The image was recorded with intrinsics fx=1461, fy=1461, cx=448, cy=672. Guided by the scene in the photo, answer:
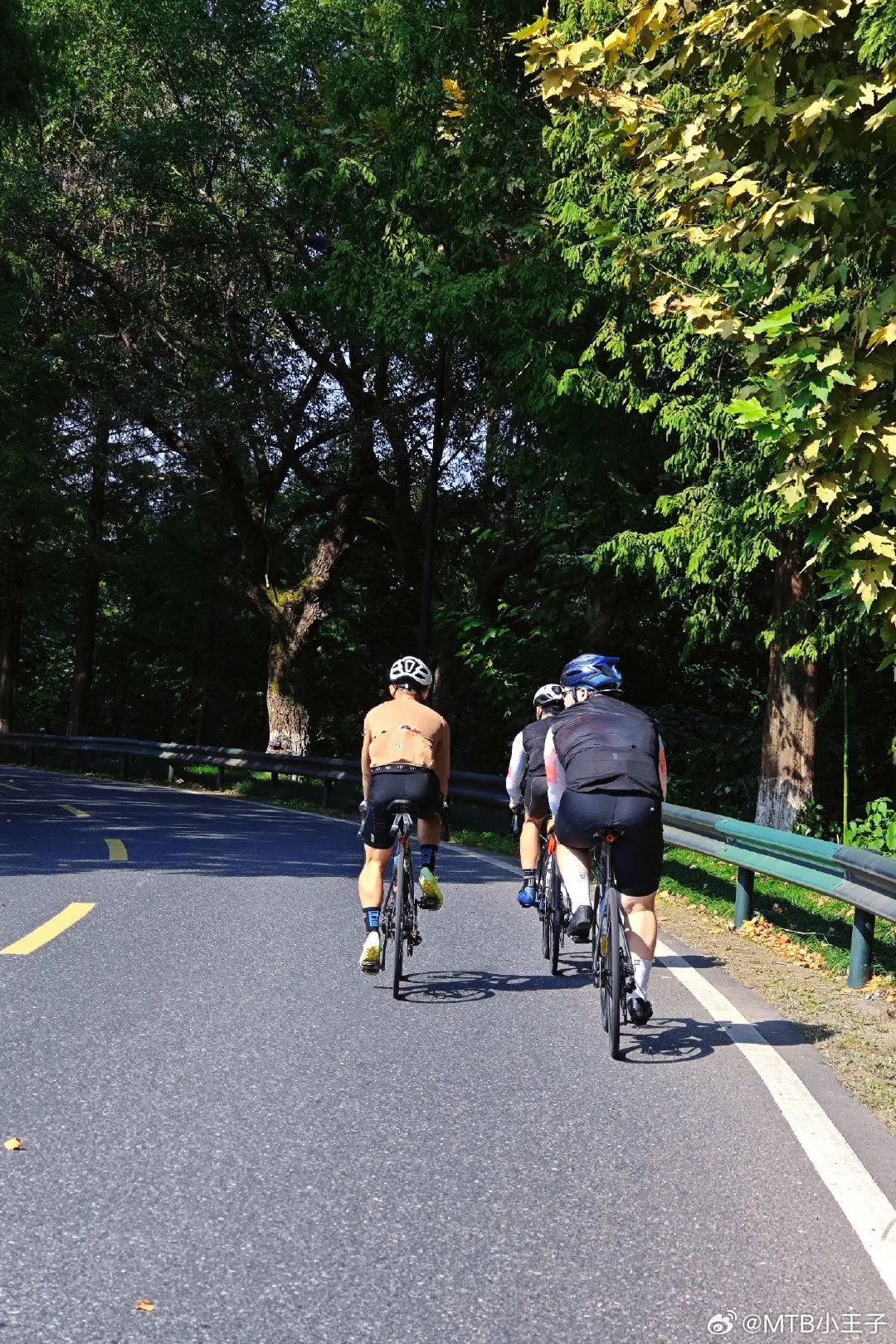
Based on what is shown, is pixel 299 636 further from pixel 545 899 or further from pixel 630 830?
pixel 630 830

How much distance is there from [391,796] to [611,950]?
1.78 metres

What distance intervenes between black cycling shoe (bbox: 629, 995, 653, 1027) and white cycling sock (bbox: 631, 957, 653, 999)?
0.07 meters

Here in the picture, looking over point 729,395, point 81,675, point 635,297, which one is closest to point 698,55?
point 729,395

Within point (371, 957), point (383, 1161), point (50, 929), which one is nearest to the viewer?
point (383, 1161)

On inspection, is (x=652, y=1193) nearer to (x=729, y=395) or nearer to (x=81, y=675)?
(x=729, y=395)

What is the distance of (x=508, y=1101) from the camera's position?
5.58 metres

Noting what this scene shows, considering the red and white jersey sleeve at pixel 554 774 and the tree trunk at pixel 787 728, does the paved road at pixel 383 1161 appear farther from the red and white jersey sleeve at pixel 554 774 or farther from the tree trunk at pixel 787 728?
the tree trunk at pixel 787 728

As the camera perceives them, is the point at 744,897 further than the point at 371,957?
Yes

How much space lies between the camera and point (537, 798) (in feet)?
32.9

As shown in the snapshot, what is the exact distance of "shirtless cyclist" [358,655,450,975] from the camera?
777 centimetres

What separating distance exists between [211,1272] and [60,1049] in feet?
8.26

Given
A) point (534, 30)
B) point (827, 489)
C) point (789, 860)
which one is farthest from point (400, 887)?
point (534, 30)

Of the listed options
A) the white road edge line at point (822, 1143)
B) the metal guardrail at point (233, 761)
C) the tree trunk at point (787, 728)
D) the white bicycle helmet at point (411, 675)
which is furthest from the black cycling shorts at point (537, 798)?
the metal guardrail at point (233, 761)

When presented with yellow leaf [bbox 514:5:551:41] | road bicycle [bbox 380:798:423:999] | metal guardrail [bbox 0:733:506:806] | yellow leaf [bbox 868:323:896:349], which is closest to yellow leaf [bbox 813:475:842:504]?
yellow leaf [bbox 868:323:896:349]
